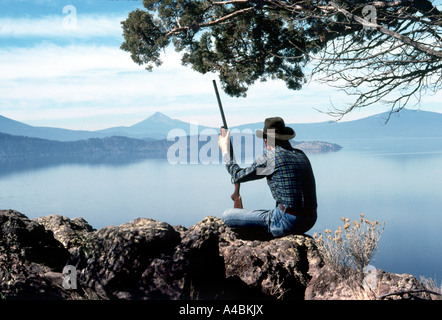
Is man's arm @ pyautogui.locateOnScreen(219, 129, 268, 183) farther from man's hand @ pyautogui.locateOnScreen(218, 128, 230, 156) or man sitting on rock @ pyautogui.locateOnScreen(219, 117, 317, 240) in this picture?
man's hand @ pyautogui.locateOnScreen(218, 128, 230, 156)

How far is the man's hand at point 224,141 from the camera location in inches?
212

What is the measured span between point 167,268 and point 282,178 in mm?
1723

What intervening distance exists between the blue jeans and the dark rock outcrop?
9.2 inches

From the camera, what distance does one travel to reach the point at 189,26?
11.1 m

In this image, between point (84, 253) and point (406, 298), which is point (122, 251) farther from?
point (406, 298)

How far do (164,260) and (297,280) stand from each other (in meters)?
1.85

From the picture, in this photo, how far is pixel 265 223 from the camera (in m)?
5.29

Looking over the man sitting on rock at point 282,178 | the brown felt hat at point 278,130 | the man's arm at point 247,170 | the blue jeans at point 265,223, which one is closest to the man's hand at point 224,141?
the man sitting on rock at point 282,178

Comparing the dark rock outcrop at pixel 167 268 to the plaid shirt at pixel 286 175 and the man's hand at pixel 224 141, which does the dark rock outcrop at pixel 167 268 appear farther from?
the man's hand at pixel 224 141

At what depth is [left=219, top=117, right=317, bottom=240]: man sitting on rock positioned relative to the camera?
4934 millimetres

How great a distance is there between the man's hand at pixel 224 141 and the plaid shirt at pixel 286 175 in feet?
1.48

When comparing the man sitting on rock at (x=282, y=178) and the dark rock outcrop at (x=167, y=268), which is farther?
the man sitting on rock at (x=282, y=178)

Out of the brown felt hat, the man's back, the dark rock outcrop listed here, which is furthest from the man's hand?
the dark rock outcrop
